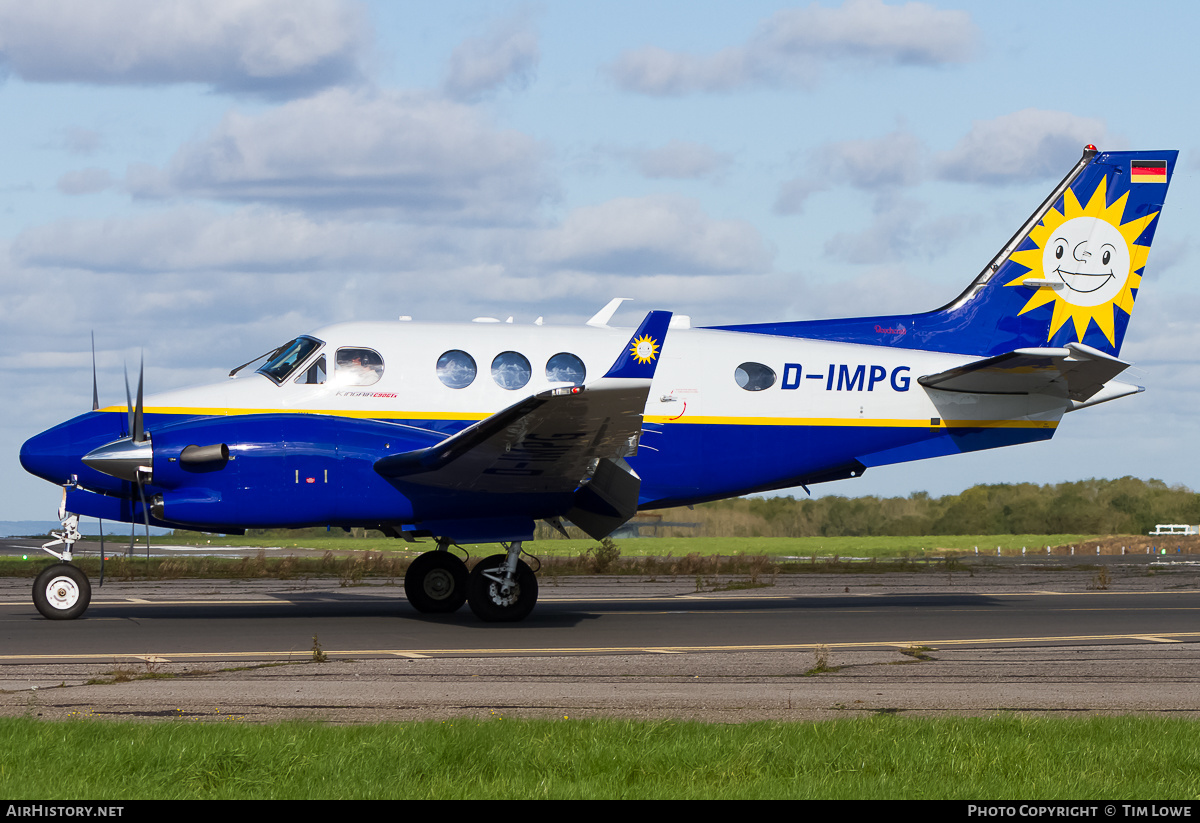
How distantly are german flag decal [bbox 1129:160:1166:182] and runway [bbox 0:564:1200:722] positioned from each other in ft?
25.0

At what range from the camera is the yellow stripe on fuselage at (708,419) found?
655 inches

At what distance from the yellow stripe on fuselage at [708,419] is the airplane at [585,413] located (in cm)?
4

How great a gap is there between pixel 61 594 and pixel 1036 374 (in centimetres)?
1528

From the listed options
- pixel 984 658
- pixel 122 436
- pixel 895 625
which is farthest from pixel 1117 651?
pixel 122 436

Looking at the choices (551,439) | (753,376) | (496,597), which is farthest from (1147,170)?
(496,597)

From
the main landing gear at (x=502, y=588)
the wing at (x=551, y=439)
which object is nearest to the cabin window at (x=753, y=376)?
the wing at (x=551, y=439)

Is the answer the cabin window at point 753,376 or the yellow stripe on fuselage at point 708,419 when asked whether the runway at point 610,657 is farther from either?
the cabin window at point 753,376

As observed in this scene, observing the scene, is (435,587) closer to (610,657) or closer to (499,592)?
(499,592)

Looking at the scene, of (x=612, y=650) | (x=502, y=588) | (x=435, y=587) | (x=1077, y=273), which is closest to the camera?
(x=612, y=650)

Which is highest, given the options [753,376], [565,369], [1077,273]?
[1077,273]

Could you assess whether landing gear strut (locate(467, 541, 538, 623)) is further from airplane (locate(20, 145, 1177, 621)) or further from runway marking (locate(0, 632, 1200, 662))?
runway marking (locate(0, 632, 1200, 662))

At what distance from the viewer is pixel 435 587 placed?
18188mm

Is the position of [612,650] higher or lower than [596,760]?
lower

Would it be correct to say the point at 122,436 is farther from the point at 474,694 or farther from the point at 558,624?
the point at 474,694
